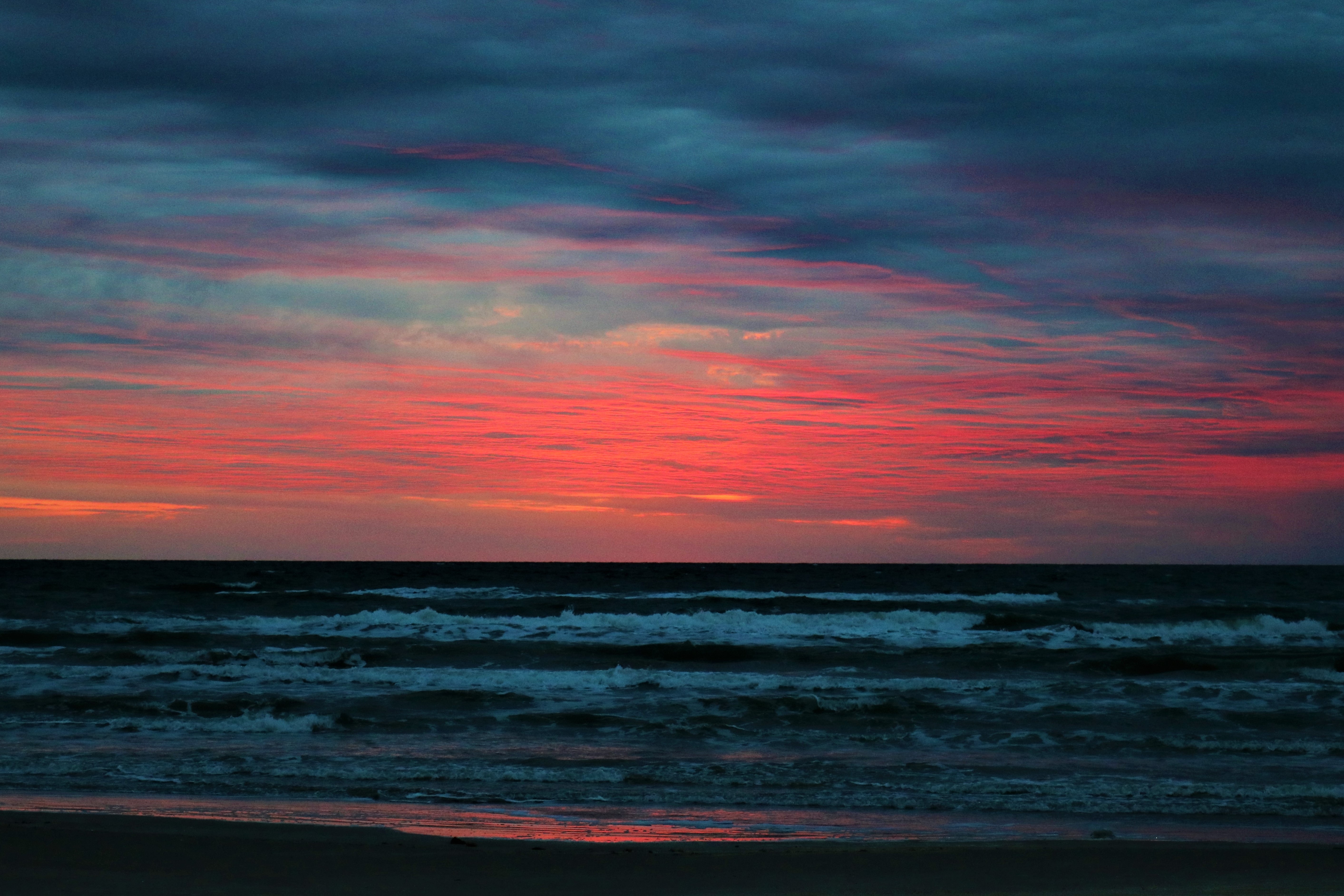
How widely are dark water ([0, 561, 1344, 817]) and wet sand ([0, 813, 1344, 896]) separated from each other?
72.9 inches

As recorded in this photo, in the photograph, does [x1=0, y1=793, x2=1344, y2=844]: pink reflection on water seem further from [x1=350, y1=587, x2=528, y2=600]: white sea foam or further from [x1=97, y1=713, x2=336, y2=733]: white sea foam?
[x1=350, y1=587, x2=528, y2=600]: white sea foam

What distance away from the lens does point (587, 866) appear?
7.63m

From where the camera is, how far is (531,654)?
22.9 metres

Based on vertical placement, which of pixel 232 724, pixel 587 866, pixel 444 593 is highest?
pixel 587 866

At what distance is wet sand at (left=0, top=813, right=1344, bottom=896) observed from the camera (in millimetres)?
7043

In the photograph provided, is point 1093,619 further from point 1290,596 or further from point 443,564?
point 443,564

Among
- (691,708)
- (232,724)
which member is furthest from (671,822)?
(232,724)

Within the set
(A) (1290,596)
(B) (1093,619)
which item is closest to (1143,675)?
(B) (1093,619)

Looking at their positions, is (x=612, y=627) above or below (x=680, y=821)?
below

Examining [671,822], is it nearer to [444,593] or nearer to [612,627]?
[612,627]

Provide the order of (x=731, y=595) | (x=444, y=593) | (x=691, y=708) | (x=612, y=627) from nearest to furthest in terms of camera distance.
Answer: (x=691, y=708) → (x=612, y=627) → (x=731, y=595) → (x=444, y=593)

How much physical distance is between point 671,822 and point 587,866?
1808mm

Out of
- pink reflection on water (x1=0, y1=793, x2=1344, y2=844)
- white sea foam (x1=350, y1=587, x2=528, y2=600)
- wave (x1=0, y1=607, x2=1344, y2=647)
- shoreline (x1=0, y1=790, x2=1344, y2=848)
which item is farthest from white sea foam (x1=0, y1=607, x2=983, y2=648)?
pink reflection on water (x1=0, y1=793, x2=1344, y2=844)

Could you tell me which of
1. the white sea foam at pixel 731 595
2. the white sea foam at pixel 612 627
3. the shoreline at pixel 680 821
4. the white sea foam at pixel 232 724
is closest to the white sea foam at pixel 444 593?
the white sea foam at pixel 731 595
